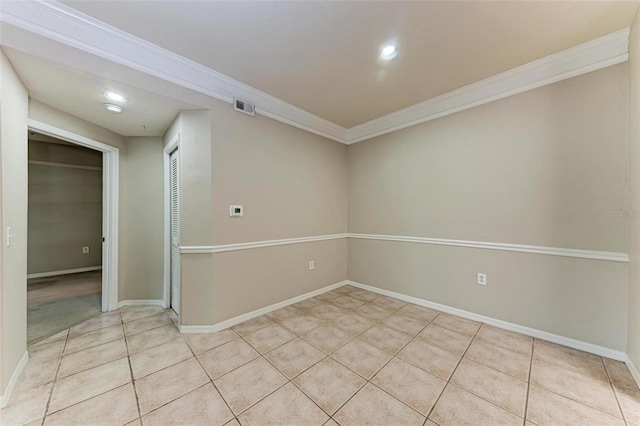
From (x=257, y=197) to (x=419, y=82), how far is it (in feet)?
7.23

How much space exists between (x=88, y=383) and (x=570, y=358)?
3781 millimetres

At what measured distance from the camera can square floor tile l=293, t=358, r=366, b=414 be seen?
1.51m

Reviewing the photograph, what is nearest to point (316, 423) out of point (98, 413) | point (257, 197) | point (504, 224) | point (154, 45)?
point (98, 413)

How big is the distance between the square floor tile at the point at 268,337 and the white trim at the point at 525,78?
2.95m

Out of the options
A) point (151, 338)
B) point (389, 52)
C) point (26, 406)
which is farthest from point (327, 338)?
point (389, 52)

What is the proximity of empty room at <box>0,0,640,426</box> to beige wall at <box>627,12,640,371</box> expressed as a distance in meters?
0.03

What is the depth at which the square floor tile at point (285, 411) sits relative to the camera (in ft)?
4.44

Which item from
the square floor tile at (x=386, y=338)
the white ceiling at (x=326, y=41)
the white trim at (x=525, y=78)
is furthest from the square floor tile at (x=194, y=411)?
the white trim at (x=525, y=78)

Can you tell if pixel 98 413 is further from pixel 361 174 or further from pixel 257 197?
pixel 361 174

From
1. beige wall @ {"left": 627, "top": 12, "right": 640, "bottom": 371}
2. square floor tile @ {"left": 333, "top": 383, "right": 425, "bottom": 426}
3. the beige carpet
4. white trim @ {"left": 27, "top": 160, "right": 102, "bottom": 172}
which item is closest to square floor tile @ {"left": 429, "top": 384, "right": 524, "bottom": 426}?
square floor tile @ {"left": 333, "top": 383, "right": 425, "bottom": 426}

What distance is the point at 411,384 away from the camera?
164 cm

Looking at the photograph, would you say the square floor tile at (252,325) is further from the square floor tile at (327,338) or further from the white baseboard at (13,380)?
the white baseboard at (13,380)

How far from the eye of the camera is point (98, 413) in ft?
4.63

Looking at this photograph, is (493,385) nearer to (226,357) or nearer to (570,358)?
(570,358)
